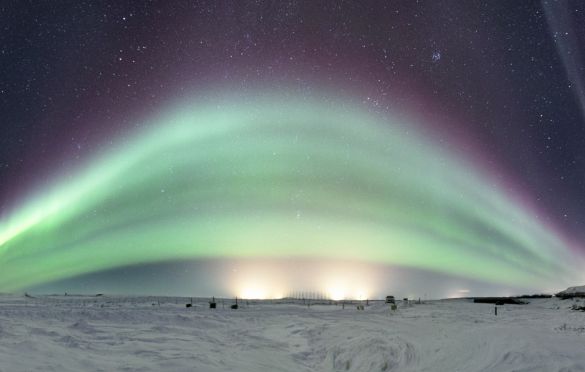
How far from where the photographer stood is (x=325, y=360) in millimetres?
18984

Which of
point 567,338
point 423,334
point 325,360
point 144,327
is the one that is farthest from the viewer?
point 144,327

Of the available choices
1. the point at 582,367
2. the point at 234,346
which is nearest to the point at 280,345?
the point at 234,346

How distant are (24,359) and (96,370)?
218cm

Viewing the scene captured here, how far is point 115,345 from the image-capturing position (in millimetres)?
17734

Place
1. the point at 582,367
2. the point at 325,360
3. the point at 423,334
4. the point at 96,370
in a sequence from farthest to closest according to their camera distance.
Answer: the point at 423,334 < the point at 325,360 < the point at 96,370 < the point at 582,367

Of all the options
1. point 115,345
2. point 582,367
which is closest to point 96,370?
point 115,345

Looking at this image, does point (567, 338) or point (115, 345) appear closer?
point (567, 338)

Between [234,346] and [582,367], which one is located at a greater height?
[582,367]

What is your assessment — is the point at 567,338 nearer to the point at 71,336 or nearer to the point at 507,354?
the point at 507,354

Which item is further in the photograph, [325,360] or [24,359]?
Answer: [325,360]

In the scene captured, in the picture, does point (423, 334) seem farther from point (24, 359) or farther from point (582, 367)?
point (24, 359)

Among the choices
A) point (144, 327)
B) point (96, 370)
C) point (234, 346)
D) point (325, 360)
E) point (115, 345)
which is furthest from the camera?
point (144, 327)

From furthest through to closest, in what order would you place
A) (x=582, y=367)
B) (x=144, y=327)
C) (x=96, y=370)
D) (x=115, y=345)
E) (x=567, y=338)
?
(x=144, y=327) < (x=115, y=345) < (x=567, y=338) < (x=96, y=370) < (x=582, y=367)

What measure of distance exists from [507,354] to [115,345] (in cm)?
1562
